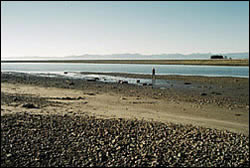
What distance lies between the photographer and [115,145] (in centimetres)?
818

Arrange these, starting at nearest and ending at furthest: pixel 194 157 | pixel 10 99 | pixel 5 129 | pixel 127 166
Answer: pixel 127 166, pixel 194 157, pixel 5 129, pixel 10 99

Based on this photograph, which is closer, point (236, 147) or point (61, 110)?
point (236, 147)

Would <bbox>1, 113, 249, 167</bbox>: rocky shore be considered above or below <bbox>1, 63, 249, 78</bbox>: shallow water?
below

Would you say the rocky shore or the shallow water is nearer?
the rocky shore

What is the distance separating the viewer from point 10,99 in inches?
693

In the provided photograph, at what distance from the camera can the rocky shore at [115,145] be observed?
283 inches

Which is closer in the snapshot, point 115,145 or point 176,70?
point 115,145

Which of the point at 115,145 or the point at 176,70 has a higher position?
the point at 176,70

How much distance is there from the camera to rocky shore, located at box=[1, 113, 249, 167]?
7.19 metres

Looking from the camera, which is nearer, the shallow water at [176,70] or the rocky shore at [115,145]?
the rocky shore at [115,145]

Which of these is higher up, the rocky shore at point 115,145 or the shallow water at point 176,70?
the shallow water at point 176,70

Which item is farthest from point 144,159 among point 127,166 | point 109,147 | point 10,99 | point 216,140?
point 10,99

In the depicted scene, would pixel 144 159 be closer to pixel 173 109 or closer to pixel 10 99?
pixel 173 109

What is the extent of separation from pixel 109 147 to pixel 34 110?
753cm
